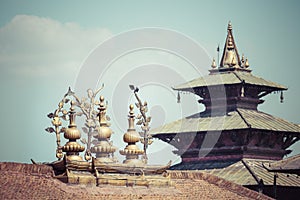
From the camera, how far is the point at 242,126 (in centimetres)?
→ 6069

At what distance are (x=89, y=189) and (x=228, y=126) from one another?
24.0m

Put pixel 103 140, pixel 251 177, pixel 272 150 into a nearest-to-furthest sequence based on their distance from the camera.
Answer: pixel 103 140, pixel 251 177, pixel 272 150

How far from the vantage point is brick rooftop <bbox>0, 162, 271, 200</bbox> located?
3622cm

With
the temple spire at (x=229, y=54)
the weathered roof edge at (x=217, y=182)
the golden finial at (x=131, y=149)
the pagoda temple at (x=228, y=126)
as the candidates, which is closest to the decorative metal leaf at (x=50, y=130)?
the golden finial at (x=131, y=149)

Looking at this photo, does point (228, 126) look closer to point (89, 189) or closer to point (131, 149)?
point (131, 149)

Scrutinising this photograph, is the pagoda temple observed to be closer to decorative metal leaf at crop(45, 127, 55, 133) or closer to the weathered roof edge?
the weathered roof edge

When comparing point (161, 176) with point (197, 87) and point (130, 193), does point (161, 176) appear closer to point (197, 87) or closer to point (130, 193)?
point (130, 193)

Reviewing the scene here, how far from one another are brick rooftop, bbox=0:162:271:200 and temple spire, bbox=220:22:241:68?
22.2 m

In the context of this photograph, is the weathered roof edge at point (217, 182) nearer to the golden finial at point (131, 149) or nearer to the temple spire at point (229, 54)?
the golden finial at point (131, 149)

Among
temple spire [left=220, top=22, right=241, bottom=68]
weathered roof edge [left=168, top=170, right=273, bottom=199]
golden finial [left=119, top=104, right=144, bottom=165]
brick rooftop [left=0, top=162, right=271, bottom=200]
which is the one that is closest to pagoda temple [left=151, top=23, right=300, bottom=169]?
temple spire [left=220, top=22, right=241, bottom=68]

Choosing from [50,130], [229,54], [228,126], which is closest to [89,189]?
[50,130]

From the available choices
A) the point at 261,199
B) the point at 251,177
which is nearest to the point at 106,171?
the point at 261,199

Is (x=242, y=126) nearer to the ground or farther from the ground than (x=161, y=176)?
farther from the ground

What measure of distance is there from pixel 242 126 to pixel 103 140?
19.2 meters
